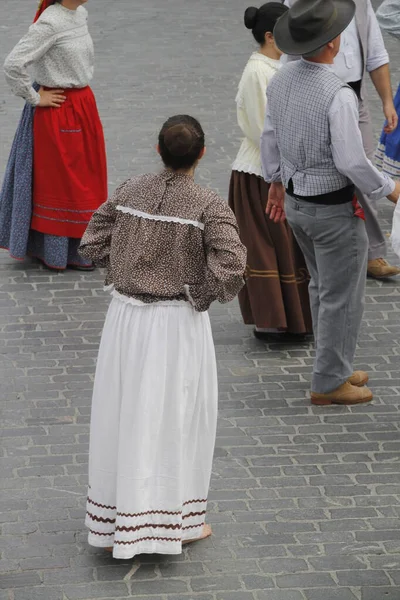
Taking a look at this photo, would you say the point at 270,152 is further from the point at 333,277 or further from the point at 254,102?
the point at 333,277

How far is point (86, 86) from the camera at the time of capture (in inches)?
310

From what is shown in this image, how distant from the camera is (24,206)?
7.96 metres

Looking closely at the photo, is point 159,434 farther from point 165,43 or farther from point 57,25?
point 165,43

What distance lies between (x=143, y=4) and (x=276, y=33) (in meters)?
11.5

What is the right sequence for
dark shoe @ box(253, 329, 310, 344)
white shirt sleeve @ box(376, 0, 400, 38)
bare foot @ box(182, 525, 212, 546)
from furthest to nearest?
white shirt sleeve @ box(376, 0, 400, 38) < dark shoe @ box(253, 329, 310, 344) < bare foot @ box(182, 525, 212, 546)

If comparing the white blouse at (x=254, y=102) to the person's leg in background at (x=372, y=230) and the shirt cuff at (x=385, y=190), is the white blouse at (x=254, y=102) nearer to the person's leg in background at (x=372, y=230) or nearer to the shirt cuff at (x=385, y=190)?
the person's leg in background at (x=372, y=230)

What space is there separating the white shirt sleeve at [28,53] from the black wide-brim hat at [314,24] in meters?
2.19

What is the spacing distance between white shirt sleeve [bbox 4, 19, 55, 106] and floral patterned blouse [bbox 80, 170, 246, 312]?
312cm

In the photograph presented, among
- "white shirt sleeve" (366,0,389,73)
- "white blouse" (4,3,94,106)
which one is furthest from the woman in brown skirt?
"white blouse" (4,3,94,106)

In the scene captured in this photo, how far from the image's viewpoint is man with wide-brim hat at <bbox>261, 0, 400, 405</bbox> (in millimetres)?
5520

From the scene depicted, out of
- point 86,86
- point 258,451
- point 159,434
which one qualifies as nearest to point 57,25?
point 86,86

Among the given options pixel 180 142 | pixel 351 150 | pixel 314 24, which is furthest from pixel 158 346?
pixel 314 24

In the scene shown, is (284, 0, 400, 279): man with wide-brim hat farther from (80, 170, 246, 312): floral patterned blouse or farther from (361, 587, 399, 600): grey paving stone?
(361, 587, 399, 600): grey paving stone

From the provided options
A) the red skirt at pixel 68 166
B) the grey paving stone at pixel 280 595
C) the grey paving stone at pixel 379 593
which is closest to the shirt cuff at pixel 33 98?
the red skirt at pixel 68 166
